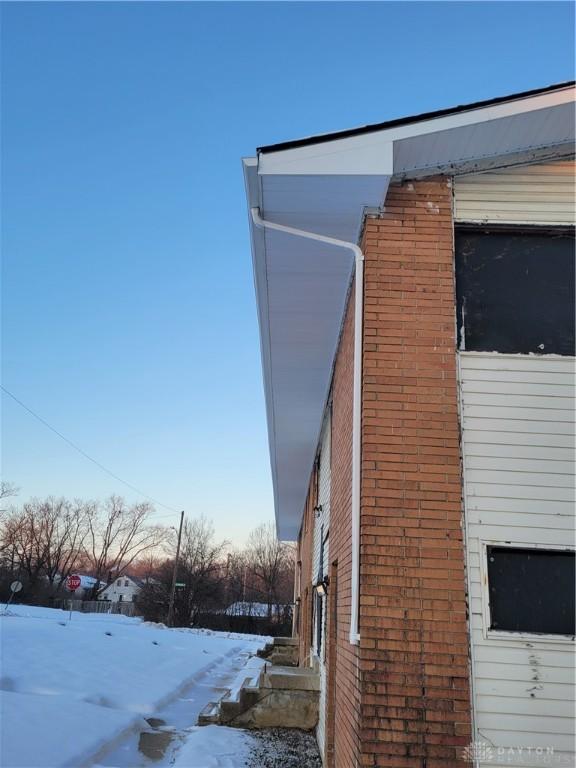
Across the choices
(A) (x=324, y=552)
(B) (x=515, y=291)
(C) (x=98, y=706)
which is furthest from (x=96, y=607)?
(B) (x=515, y=291)

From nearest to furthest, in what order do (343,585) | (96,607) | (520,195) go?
(520,195)
(343,585)
(96,607)

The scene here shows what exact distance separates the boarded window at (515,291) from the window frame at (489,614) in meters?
1.52

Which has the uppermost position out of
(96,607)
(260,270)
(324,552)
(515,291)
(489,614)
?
(260,270)

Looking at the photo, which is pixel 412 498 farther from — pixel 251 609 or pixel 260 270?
pixel 251 609

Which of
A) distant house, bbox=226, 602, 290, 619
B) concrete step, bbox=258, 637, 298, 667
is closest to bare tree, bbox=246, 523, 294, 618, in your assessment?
distant house, bbox=226, 602, 290, 619

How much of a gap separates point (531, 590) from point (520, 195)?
3.28 metres

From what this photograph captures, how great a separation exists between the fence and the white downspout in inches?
1963

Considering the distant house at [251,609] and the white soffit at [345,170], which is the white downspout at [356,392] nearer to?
the white soffit at [345,170]

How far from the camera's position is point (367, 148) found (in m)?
4.57

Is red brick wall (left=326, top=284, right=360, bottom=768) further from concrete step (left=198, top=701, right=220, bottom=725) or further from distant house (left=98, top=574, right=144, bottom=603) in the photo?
distant house (left=98, top=574, right=144, bottom=603)

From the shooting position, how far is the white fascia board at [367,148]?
4512 millimetres

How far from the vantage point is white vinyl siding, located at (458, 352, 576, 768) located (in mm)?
3658

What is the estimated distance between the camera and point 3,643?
39.2ft

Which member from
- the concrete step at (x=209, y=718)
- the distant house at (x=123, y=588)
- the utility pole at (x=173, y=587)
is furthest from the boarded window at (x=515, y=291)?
the distant house at (x=123, y=588)
